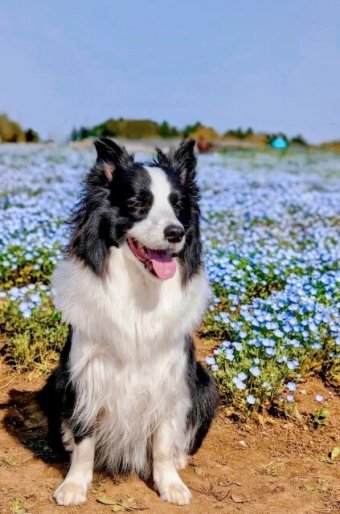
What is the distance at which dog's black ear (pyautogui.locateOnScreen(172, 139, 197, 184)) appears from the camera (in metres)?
3.76

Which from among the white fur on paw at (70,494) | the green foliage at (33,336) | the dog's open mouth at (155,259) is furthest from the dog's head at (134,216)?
the green foliage at (33,336)

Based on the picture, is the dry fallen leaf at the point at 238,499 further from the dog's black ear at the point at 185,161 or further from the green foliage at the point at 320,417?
the dog's black ear at the point at 185,161

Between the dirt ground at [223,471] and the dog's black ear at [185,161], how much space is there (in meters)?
1.66

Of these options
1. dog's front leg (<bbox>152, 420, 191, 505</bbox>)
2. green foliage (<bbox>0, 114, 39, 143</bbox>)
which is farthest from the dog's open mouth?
green foliage (<bbox>0, 114, 39, 143</bbox>)

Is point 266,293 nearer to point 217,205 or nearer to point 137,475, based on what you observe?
point 137,475

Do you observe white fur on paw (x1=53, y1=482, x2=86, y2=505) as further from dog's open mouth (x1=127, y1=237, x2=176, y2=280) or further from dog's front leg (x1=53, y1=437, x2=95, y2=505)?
dog's open mouth (x1=127, y1=237, x2=176, y2=280)

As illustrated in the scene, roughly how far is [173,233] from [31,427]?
6.45ft

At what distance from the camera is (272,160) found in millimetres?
21516

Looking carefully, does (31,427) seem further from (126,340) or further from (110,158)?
(110,158)

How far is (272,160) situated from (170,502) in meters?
18.4

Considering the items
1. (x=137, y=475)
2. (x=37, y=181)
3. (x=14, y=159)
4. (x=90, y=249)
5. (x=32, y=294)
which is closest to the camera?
(x=90, y=249)

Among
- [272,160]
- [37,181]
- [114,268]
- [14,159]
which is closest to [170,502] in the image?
[114,268]

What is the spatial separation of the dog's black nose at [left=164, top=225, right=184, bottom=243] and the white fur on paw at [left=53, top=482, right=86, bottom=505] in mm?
1376

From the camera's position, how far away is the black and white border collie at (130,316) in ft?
11.4
